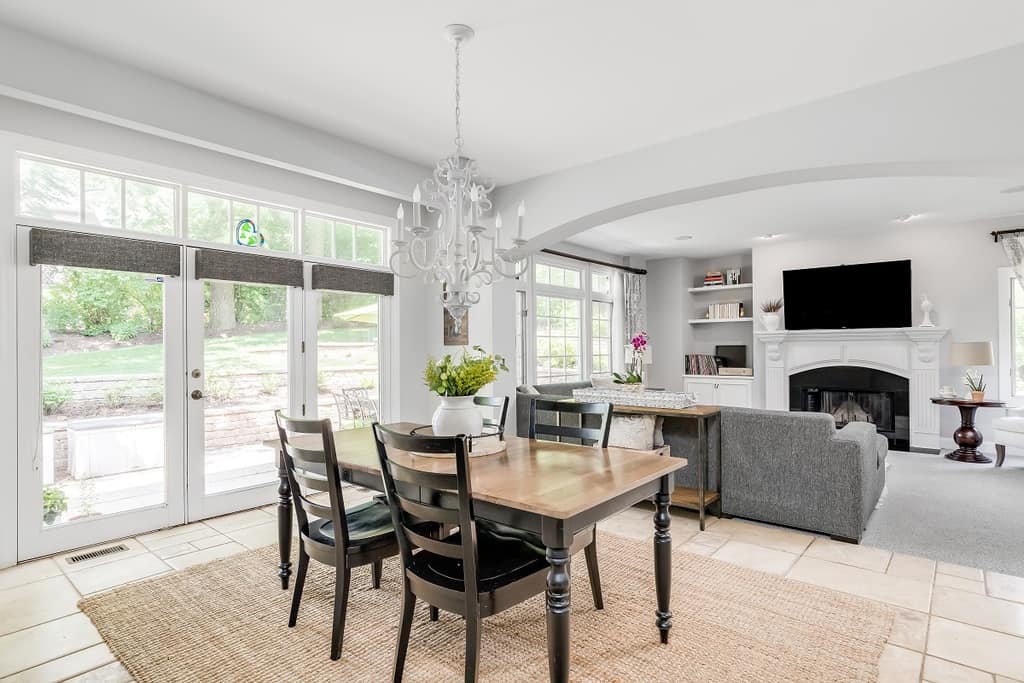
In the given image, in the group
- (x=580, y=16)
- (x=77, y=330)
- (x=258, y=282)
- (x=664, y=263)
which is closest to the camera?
(x=580, y=16)

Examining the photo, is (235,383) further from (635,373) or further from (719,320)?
(719,320)

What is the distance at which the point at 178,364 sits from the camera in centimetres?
370

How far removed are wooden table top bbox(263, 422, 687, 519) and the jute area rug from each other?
2.38 feet

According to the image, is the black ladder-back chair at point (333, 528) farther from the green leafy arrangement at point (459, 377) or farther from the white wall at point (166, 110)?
the white wall at point (166, 110)

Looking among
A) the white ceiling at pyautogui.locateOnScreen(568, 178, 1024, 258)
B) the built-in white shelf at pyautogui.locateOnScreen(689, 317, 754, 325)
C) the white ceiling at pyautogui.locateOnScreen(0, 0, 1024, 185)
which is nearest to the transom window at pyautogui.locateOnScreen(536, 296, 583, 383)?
the white ceiling at pyautogui.locateOnScreen(568, 178, 1024, 258)

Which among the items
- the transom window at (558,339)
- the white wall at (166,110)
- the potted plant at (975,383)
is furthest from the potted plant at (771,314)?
the white wall at (166,110)

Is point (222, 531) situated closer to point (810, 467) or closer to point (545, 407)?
point (545, 407)

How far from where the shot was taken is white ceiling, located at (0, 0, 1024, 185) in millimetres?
2322

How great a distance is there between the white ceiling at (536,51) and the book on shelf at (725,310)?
5061 millimetres

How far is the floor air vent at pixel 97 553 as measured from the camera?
10.3 feet

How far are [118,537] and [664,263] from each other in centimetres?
743

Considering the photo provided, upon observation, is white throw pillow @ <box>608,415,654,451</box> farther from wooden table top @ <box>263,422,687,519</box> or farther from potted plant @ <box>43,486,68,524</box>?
potted plant @ <box>43,486,68,524</box>

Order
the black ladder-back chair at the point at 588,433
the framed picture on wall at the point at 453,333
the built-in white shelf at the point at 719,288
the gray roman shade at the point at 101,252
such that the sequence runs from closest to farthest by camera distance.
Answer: the black ladder-back chair at the point at 588,433 < the gray roman shade at the point at 101,252 < the framed picture on wall at the point at 453,333 < the built-in white shelf at the point at 719,288

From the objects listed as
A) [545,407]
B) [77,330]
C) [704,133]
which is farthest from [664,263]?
[77,330]
